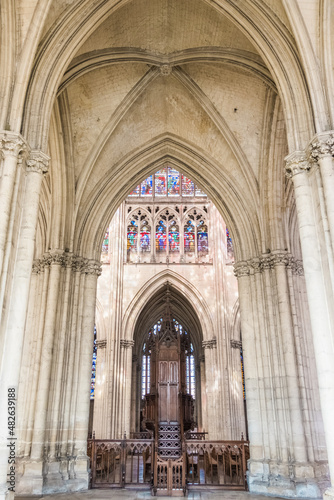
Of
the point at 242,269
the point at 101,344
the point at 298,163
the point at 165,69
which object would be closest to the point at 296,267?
the point at 242,269

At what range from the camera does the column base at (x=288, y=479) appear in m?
9.05

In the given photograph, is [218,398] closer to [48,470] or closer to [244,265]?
[244,265]

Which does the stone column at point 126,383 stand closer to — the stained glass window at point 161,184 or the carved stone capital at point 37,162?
the stained glass window at point 161,184

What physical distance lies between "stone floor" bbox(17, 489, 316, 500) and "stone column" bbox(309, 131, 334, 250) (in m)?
6.20

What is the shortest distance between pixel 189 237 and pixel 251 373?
532 inches

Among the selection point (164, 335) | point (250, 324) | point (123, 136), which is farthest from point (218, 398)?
point (123, 136)

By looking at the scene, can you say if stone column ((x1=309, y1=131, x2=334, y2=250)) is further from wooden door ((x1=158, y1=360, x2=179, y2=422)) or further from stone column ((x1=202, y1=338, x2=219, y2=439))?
stone column ((x1=202, y1=338, x2=219, y2=439))

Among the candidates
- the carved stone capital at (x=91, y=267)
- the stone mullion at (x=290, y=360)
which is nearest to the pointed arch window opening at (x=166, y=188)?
the carved stone capital at (x=91, y=267)

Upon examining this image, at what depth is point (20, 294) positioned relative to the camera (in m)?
6.62

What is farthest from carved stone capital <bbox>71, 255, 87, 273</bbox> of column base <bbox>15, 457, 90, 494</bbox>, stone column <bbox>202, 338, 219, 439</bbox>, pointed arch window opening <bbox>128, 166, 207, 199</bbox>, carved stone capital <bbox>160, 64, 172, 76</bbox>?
pointed arch window opening <bbox>128, 166, 207, 199</bbox>

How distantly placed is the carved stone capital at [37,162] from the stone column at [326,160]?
4.65m

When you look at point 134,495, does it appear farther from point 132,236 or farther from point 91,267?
point 132,236

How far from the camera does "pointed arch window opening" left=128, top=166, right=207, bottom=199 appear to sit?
80.6ft

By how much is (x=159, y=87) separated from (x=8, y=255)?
334 inches
